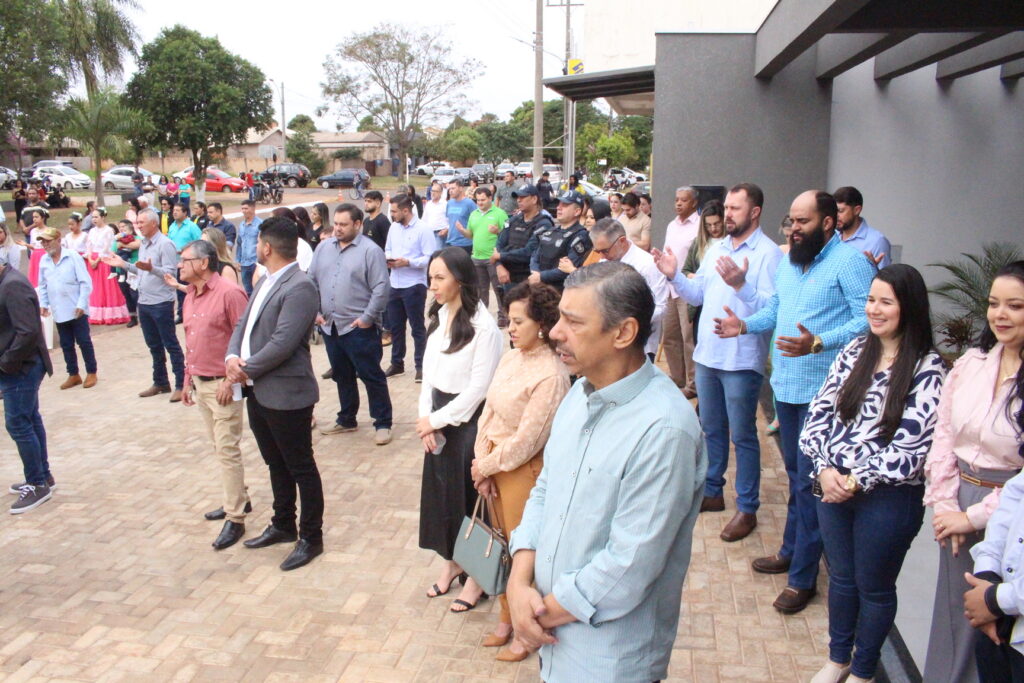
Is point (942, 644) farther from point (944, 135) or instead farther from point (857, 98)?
point (857, 98)

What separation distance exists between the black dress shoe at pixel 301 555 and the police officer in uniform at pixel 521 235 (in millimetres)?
3484

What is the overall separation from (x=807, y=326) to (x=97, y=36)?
3993 cm

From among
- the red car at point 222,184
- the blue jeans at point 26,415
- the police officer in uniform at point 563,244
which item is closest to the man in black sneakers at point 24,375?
the blue jeans at point 26,415

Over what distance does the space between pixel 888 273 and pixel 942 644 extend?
141 centimetres

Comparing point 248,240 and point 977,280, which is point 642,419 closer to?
point 977,280

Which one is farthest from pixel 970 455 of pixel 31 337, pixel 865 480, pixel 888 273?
pixel 31 337

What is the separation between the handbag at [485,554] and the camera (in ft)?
11.1

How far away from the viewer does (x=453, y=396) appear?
164 inches

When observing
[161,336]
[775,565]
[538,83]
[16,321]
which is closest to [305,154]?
[538,83]

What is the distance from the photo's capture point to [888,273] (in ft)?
9.95

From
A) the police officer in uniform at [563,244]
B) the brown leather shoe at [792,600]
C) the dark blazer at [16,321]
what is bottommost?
the brown leather shoe at [792,600]

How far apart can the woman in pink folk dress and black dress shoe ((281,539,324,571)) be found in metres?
7.88

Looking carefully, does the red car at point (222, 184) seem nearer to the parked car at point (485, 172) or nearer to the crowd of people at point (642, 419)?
the parked car at point (485, 172)

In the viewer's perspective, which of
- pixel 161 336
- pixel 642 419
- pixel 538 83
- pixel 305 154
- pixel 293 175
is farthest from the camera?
pixel 305 154
